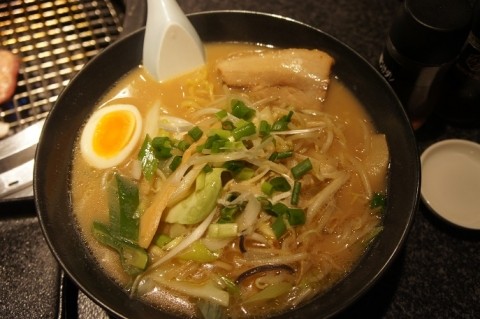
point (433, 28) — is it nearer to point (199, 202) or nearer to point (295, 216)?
point (295, 216)

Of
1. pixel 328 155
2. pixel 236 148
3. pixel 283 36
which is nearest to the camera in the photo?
pixel 236 148

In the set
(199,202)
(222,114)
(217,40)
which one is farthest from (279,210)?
(217,40)

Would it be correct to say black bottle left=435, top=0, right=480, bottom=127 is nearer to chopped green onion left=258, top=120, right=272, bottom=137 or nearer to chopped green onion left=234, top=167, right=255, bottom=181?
chopped green onion left=258, top=120, right=272, bottom=137

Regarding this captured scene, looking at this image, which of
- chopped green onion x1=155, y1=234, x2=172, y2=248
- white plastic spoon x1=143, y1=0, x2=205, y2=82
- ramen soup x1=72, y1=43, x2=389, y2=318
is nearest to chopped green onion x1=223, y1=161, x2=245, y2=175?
ramen soup x1=72, y1=43, x2=389, y2=318

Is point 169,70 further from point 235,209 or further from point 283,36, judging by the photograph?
point 235,209

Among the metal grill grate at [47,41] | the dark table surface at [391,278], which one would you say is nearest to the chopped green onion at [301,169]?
the dark table surface at [391,278]

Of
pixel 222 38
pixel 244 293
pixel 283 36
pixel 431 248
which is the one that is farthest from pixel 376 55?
pixel 244 293
